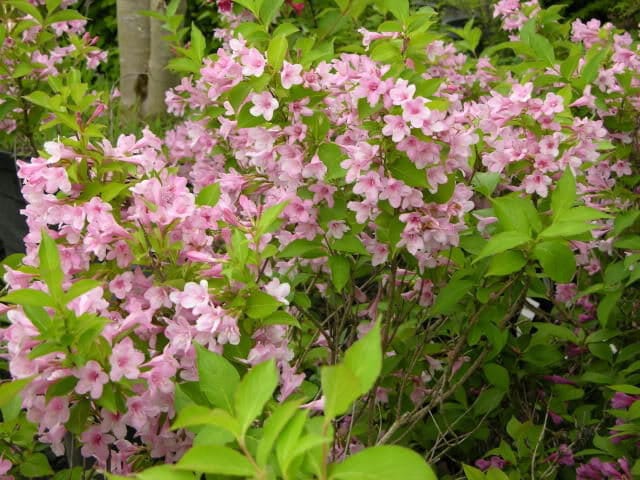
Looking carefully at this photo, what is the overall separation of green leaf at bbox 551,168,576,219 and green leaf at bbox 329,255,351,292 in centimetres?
56

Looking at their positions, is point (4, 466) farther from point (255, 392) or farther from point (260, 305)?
point (255, 392)

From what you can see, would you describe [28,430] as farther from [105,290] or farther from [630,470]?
[630,470]

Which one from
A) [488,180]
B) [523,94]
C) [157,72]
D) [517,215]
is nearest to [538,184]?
[488,180]

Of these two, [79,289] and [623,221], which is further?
[623,221]

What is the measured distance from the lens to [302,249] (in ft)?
6.42

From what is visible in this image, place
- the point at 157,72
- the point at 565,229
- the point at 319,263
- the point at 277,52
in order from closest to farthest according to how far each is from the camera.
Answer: the point at 565,229
the point at 277,52
the point at 319,263
the point at 157,72

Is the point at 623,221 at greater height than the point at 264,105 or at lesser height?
lesser

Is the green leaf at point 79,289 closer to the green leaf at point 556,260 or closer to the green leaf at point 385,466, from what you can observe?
the green leaf at point 385,466

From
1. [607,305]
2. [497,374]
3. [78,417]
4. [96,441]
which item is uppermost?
[78,417]

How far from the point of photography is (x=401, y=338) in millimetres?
2445

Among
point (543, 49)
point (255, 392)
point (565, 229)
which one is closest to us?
point (255, 392)

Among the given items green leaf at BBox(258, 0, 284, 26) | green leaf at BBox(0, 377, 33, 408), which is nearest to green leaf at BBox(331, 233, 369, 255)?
green leaf at BBox(258, 0, 284, 26)

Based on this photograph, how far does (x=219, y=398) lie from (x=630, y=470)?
153 cm

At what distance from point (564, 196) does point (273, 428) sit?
3.33 ft
